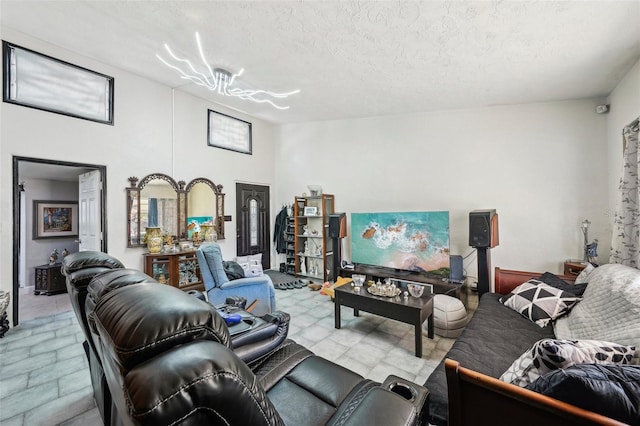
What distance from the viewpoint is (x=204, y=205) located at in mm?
4848

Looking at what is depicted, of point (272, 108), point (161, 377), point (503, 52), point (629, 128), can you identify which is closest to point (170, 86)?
point (272, 108)

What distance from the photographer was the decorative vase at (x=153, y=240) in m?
4.07

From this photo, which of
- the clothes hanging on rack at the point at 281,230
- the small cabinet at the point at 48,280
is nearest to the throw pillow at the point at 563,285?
the clothes hanging on rack at the point at 281,230

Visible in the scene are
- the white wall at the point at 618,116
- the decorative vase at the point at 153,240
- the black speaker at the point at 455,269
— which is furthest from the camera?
the decorative vase at the point at 153,240

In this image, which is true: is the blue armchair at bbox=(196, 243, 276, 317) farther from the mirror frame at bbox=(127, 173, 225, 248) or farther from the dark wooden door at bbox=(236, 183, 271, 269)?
the dark wooden door at bbox=(236, 183, 271, 269)

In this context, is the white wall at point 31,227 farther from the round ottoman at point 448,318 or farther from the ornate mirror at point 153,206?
the round ottoman at point 448,318

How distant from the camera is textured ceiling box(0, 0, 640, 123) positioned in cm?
225

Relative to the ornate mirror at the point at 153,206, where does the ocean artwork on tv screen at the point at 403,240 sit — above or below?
below

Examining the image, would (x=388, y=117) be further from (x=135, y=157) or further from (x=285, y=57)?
(x=135, y=157)

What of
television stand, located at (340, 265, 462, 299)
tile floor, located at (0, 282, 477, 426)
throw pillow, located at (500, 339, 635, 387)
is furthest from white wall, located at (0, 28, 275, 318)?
throw pillow, located at (500, 339, 635, 387)

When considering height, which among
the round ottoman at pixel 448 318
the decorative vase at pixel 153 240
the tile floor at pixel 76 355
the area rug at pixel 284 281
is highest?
the decorative vase at pixel 153 240

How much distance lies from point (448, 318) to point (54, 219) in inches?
266

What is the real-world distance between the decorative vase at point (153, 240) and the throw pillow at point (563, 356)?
4435 mm

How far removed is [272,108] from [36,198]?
4536 mm
